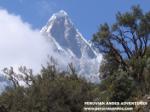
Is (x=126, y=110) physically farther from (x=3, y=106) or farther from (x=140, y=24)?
(x=140, y=24)

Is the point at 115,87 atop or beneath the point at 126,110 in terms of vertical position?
atop

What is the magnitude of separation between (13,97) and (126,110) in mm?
12659

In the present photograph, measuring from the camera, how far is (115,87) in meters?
35.8

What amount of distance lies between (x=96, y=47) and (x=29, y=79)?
13.5 m

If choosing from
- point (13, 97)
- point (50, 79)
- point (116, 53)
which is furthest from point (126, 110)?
point (116, 53)

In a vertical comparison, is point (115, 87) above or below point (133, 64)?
below

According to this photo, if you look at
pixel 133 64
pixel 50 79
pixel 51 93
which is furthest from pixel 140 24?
pixel 51 93

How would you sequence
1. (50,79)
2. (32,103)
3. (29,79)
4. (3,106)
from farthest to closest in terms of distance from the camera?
1. (29,79)
2. (3,106)
3. (50,79)
4. (32,103)

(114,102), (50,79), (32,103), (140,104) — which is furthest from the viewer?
(50,79)

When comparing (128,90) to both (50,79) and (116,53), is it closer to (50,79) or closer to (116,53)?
(50,79)

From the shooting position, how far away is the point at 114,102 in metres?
34.0

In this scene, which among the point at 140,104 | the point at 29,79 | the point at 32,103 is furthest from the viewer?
the point at 29,79

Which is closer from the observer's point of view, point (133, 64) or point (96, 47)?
point (133, 64)

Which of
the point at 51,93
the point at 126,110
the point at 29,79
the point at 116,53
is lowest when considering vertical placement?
the point at 126,110
